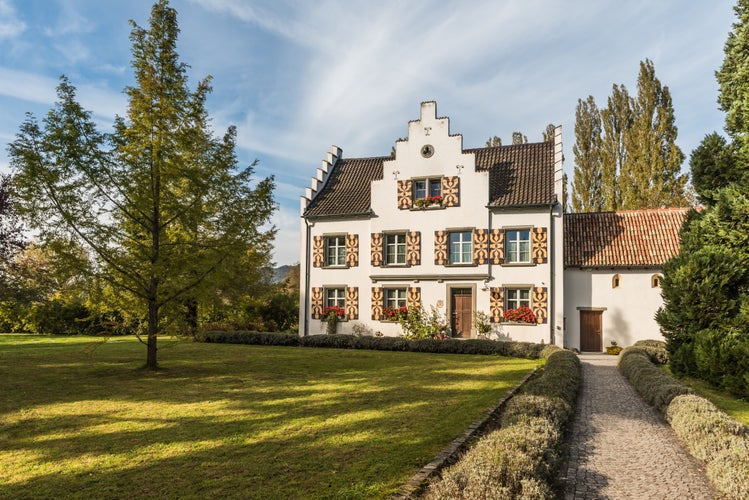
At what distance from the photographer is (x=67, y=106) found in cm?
1286

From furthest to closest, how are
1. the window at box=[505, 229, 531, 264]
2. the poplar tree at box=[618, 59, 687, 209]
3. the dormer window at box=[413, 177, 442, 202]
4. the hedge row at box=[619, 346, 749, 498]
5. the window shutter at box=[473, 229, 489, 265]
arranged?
1. the poplar tree at box=[618, 59, 687, 209]
2. the dormer window at box=[413, 177, 442, 202]
3. the window shutter at box=[473, 229, 489, 265]
4. the window at box=[505, 229, 531, 264]
5. the hedge row at box=[619, 346, 749, 498]

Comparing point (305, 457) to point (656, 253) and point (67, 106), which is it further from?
point (656, 253)

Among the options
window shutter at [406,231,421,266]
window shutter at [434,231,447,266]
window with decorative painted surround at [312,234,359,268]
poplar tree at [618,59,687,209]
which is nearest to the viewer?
window shutter at [434,231,447,266]

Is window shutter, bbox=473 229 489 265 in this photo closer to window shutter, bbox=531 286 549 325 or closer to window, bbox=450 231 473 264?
window, bbox=450 231 473 264

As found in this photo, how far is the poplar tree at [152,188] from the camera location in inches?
498

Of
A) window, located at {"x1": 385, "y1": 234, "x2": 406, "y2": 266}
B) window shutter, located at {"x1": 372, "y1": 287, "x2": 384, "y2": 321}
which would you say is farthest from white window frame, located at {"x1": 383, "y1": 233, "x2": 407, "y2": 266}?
window shutter, located at {"x1": 372, "y1": 287, "x2": 384, "y2": 321}

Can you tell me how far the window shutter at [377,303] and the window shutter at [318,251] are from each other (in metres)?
3.49

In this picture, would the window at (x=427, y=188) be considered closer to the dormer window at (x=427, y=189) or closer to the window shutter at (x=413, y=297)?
the dormer window at (x=427, y=189)

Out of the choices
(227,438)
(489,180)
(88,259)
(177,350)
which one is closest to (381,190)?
(489,180)

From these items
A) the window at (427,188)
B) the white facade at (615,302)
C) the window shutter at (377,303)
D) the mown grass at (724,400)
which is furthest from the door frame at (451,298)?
the mown grass at (724,400)

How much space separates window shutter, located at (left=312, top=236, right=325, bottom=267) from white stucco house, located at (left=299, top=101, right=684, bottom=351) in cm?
7

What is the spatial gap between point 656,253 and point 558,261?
450cm

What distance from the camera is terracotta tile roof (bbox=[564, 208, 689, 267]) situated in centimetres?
2164

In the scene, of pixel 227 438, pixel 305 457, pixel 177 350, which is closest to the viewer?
pixel 305 457
